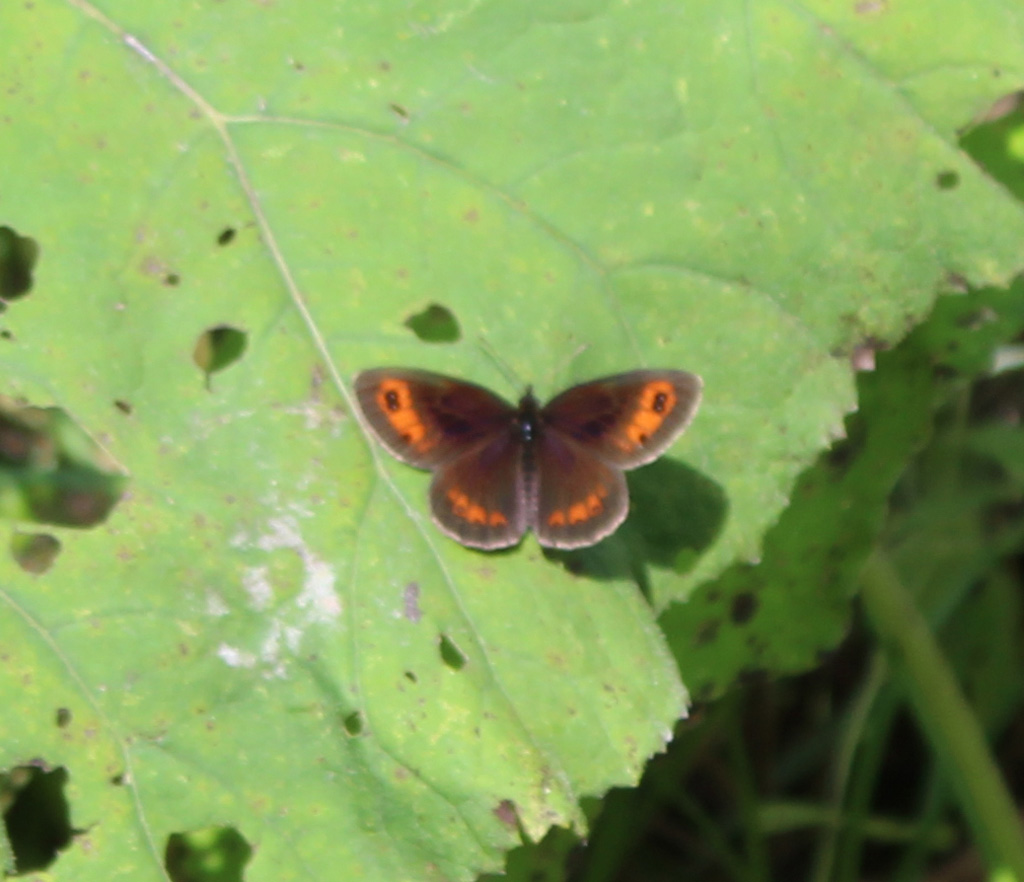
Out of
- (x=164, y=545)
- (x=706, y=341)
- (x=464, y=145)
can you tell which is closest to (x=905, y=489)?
(x=706, y=341)

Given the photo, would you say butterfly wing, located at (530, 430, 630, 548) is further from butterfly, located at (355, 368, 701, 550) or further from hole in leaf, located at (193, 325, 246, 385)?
hole in leaf, located at (193, 325, 246, 385)

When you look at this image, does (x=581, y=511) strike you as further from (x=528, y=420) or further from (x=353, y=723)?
(x=353, y=723)

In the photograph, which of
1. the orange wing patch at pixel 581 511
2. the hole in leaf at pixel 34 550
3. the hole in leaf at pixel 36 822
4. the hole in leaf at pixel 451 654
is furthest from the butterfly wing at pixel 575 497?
the hole in leaf at pixel 36 822

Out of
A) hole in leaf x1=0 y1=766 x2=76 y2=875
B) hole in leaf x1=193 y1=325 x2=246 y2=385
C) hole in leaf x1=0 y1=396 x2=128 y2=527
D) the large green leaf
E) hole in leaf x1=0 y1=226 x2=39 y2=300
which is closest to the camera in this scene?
the large green leaf

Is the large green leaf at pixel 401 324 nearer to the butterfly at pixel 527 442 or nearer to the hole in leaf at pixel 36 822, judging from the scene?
the butterfly at pixel 527 442

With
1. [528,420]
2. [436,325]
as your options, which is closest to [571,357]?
[528,420]

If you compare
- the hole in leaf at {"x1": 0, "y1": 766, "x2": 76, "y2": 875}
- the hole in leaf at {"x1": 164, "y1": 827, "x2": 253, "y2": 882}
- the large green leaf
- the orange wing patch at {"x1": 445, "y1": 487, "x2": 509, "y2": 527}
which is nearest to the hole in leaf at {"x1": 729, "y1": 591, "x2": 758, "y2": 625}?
the large green leaf

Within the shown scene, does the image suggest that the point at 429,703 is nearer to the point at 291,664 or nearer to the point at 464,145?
the point at 291,664
